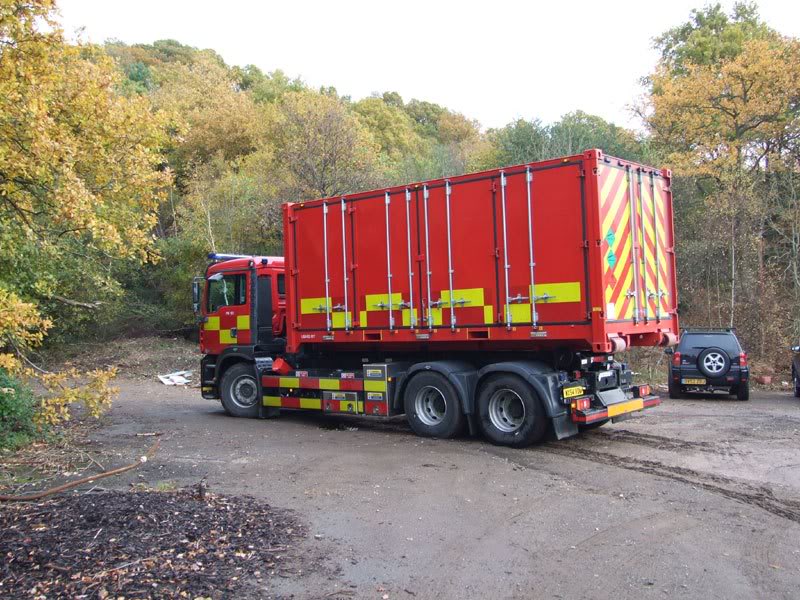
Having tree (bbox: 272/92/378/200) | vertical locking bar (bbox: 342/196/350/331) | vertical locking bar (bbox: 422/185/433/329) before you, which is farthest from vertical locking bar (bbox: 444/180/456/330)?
tree (bbox: 272/92/378/200)

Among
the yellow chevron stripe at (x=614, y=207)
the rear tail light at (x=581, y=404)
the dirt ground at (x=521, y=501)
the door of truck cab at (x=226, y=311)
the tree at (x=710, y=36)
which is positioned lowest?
the dirt ground at (x=521, y=501)

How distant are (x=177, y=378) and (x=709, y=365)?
14.5 meters

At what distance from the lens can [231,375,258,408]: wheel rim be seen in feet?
41.0

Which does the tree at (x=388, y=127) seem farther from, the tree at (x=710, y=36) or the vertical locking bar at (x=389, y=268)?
the vertical locking bar at (x=389, y=268)

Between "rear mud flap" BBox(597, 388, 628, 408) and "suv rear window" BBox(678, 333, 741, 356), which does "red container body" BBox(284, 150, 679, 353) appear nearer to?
"rear mud flap" BBox(597, 388, 628, 408)

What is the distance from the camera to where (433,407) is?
1005 centimetres

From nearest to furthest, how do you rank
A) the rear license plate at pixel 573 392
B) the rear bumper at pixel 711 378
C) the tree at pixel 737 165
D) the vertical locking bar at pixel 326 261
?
1. the rear license plate at pixel 573 392
2. the vertical locking bar at pixel 326 261
3. the rear bumper at pixel 711 378
4. the tree at pixel 737 165

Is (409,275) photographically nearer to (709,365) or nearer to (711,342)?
(709,365)

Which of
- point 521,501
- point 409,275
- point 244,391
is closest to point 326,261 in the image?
point 409,275

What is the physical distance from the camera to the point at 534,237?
8836mm

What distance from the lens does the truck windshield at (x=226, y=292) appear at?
12445mm

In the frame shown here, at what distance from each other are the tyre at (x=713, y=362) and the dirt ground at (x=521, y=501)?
8.10 ft

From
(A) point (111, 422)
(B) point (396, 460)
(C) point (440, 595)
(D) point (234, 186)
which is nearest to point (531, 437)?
(B) point (396, 460)

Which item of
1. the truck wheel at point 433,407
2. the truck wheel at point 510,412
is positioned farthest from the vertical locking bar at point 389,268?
the truck wheel at point 510,412
